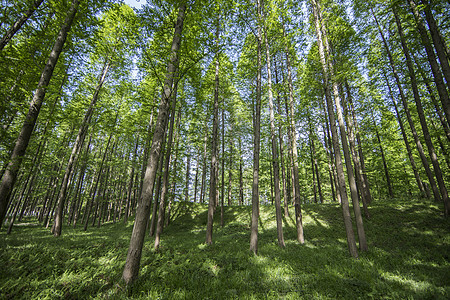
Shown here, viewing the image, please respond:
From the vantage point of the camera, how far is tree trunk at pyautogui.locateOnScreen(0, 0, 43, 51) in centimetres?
508

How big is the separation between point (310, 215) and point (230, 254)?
10.5 meters

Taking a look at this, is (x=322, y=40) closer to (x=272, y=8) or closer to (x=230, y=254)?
(x=272, y=8)

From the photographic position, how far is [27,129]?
5168mm

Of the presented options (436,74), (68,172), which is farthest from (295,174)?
(68,172)

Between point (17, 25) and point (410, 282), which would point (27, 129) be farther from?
point (410, 282)

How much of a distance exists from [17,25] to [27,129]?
126 inches

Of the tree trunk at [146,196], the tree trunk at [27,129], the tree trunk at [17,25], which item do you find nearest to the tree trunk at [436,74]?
the tree trunk at [146,196]

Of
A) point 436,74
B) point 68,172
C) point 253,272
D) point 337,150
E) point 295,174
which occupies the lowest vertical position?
point 253,272

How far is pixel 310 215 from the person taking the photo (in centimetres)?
1495

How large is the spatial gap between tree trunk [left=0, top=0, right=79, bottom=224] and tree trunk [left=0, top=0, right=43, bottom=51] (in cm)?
75

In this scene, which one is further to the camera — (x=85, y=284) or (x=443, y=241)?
(x=443, y=241)

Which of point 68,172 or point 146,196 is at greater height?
point 68,172

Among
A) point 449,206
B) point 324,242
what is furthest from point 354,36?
point 324,242

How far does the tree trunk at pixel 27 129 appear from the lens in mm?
4812
